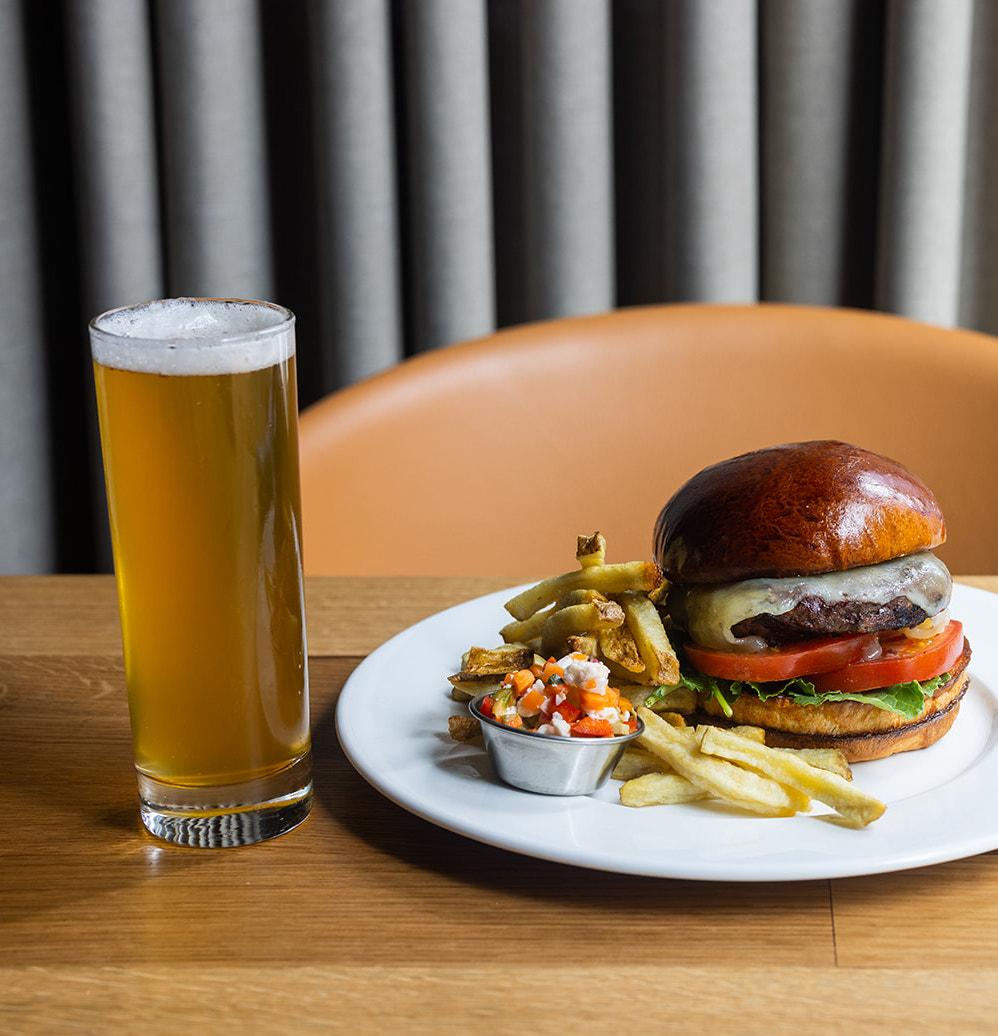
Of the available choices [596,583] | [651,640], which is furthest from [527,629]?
[651,640]

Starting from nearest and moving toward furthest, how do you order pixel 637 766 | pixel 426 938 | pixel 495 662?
pixel 426 938 < pixel 637 766 < pixel 495 662

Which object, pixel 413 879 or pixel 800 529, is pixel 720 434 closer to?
pixel 800 529

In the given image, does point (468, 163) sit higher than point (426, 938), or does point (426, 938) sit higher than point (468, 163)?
point (468, 163)

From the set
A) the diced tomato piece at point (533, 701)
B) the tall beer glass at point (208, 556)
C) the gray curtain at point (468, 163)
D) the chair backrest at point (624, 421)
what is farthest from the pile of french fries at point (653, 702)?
the gray curtain at point (468, 163)

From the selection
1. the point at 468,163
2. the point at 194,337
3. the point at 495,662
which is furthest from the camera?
the point at 468,163

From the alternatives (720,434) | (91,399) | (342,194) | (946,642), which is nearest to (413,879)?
(946,642)

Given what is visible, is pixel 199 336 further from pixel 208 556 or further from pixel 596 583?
pixel 596 583

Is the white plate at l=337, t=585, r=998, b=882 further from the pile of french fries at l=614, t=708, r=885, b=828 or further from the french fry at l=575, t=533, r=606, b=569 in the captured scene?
the french fry at l=575, t=533, r=606, b=569

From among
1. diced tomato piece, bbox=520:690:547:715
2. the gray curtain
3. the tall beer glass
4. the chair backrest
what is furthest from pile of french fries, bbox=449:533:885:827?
the gray curtain
